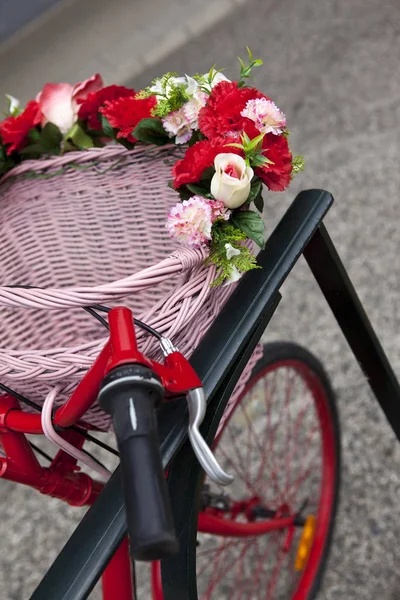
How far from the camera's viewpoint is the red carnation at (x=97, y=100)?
929 mm

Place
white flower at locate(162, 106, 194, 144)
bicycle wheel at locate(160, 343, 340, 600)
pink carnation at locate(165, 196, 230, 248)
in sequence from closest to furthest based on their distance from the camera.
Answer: pink carnation at locate(165, 196, 230, 248) → white flower at locate(162, 106, 194, 144) → bicycle wheel at locate(160, 343, 340, 600)

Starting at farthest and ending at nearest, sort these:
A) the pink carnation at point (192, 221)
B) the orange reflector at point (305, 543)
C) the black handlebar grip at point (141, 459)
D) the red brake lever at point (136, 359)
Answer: the orange reflector at point (305, 543) < the pink carnation at point (192, 221) < the red brake lever at point (136, 359) < the black handlebar grip at point (141, 459)

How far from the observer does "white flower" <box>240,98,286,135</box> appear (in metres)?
0.75

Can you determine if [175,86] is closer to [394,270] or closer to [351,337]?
[351,337]

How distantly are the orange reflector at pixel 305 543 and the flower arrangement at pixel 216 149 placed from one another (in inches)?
30.5

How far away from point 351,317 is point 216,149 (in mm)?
409

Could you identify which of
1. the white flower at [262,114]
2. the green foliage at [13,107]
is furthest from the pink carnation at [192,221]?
the green foliage at [13,107]

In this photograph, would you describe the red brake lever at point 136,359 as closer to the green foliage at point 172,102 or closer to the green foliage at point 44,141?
the green foliage at point 172,102

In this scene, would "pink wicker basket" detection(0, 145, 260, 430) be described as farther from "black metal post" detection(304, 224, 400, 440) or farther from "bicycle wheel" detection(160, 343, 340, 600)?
"bicycle wheel" detection(160, 343, 340, 600)

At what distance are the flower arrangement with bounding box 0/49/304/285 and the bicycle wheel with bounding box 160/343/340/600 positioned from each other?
440 millimetres

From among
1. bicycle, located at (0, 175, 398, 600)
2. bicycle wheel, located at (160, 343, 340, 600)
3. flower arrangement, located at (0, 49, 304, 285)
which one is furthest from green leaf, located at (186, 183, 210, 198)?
bicycle wheel, located at (160, 343, 340, 600)

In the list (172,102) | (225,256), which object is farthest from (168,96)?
(225,256)

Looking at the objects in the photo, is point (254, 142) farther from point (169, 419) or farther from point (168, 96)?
→ point (169, 419)

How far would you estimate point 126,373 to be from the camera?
0.53 m
